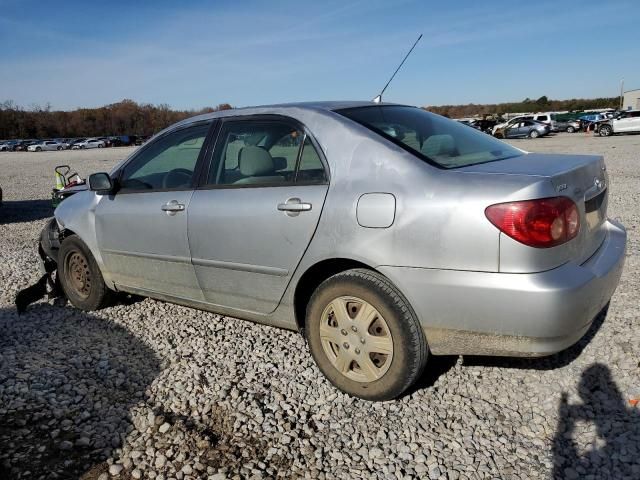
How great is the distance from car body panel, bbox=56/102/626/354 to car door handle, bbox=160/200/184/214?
1.8 inches

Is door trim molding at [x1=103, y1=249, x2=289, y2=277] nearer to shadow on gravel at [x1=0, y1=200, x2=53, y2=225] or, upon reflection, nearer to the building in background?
shadow on gravel at [x1=0, y1=200, x2=53, y2=225]

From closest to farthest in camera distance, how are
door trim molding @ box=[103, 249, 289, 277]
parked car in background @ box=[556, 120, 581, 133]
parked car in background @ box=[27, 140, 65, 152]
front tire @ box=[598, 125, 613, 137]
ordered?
1. door trim molding @ box=[103, 249, 289, 277]
2. front tire @ box=[598, 125, 613, 137]
3. parked car in background @ box=[556, 120, 581, 133]
4. parked car in background @ box=[27, 140, 65, 152]

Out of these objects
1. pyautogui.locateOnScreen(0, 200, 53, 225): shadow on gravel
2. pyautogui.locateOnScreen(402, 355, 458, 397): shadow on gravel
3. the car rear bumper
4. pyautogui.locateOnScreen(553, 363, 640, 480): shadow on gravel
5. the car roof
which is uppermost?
the car roof

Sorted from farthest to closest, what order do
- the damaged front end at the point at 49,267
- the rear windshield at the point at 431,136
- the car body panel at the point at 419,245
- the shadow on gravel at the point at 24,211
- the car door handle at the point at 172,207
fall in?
the shadow on gravel at the point at 24,211 → the damaged front end at the point at 49,267 → the car door handle at the point at 172,207 → the rear windshield at the point at 431,136 → the car body panel at the point at 419,245

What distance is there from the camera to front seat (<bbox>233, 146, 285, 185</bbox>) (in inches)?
131

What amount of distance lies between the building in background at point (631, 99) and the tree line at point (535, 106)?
421 centimetres

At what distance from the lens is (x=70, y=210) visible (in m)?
4.72

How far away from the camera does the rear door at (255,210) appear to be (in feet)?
10.2

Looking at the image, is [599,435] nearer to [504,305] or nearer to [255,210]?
[504,305]

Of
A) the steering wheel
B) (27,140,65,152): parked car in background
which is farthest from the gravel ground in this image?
(27,140,65,152): parked car in background

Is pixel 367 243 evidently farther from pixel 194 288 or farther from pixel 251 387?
pixel 194 288

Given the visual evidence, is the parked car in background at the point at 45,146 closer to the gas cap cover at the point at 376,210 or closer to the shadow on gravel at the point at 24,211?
the shadow on gravel at the point at 24,211

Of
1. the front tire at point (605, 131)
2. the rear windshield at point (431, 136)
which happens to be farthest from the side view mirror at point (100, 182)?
the front tire at point (605, 131)

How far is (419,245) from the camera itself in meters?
2.64
